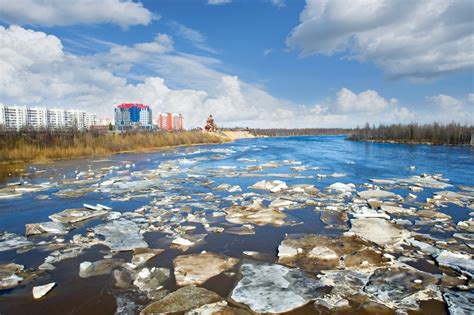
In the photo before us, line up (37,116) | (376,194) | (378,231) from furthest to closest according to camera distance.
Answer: (37,116) < (376,194) < (378,231)

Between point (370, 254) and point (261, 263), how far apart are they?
237 cm

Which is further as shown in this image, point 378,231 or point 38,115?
point 38,115

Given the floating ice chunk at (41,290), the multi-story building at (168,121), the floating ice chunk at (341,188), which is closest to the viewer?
the floating ice chunk at (41,290)

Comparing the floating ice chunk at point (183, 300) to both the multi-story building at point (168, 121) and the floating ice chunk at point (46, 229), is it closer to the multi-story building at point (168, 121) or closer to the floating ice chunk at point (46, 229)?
the floating ice chunk at point (46, 229)

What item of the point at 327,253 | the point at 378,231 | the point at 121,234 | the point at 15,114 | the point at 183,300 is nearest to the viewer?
the point at 183,300

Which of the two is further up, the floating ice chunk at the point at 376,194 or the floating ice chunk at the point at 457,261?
the floating ice chunk at the point at 457,261

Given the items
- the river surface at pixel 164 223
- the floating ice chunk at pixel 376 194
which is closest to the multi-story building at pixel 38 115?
the river surface at pixel 164 223

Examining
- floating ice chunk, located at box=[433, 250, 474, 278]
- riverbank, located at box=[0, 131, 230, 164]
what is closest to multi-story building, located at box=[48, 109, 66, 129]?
riverbank, located at box=[0, 131, 230, 164]

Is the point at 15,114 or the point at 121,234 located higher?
the point at 15,114

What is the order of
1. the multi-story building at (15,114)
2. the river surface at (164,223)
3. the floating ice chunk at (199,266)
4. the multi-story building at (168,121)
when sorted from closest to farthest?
1. the river surface at (164,223)
2. the floating ice chunk at (199,266)
3. the multi-story building at (15,114)
4. the multi-story building at (168,121)

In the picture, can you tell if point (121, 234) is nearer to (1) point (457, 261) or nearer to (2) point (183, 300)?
(2) point (183, 300)

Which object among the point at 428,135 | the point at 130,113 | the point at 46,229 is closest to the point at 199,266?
the point at 46,229

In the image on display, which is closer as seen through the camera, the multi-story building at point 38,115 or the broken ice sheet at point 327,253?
the broken ice sheet at point 327,253

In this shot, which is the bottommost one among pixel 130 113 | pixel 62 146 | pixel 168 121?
pixel 62 146
